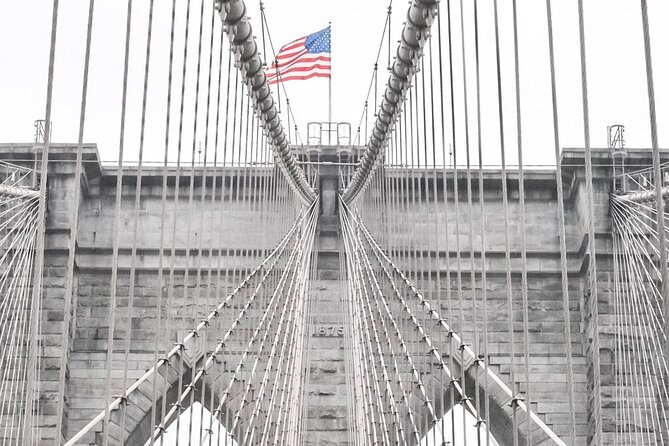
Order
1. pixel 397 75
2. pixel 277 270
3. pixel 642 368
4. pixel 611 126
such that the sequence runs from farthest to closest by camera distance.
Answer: pixel 611 126 < pixel 642 368 < pixel 277 270 < pixel 397 75

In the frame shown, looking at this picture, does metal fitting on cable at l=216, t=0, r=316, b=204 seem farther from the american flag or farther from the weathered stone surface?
the american flag

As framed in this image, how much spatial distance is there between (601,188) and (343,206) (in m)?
4.01

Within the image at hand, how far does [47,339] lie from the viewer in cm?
2191

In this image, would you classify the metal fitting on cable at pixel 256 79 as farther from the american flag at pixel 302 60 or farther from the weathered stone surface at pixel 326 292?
the american flag at pixel 302 60

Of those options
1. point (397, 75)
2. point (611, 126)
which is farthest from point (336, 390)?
point (397, 75)

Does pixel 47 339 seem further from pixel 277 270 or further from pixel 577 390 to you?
pixel 577 390

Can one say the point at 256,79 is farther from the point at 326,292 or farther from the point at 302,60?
the point at 302,60

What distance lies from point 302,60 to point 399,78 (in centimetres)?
949

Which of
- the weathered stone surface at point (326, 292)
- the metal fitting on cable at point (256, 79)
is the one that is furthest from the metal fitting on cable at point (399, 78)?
the weathered stone surface at point (326, 292)

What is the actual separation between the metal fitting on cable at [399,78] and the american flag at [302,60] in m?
2.80

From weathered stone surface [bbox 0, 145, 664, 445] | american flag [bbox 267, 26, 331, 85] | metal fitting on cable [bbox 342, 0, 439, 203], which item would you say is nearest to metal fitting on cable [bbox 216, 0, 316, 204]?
metal fitting on cable [bbox 342, 0, 439, 203]

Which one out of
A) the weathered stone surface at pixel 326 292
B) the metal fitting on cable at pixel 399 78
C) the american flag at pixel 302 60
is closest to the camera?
the metal fitting on cable at pixel 399 78

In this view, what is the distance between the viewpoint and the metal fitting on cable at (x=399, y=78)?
481 inches

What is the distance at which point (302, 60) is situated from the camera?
80.1ft
